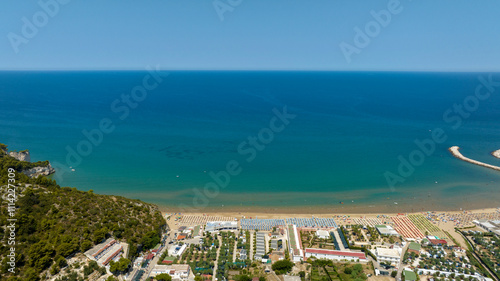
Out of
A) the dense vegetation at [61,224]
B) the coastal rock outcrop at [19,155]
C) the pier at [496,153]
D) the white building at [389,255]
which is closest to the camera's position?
the dense vegetation at [61,224]

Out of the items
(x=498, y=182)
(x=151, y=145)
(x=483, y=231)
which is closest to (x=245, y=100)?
(x=151, y=145)

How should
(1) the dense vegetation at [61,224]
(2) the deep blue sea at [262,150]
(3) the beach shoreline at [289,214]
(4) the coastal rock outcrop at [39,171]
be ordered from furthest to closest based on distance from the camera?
(2) the deep blue sea at [262,150] → (4) the coastal rock outcrop at [39,171] → (3) the beach shoreline at [289,214] → (1) the dense vegetation at [61,224]

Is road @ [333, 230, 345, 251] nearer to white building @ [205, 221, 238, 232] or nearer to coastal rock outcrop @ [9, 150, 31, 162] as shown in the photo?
white building @ [205, 221, 238, 232]

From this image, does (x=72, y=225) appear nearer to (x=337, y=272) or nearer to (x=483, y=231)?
(x=337, y=272)

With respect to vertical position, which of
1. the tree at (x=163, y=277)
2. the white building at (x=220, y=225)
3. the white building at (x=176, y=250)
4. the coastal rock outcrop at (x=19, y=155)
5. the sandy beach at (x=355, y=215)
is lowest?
the tree at (x=163, y=277)

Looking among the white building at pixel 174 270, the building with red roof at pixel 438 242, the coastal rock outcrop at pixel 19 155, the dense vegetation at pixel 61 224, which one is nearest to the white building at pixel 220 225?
the dense vegetation at pixel 61 224

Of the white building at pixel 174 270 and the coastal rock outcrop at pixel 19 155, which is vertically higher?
the coastal rock outcrop at pixel 19 155

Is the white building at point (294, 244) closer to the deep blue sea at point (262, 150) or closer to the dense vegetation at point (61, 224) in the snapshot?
the deep blue sea at point (262, 150)

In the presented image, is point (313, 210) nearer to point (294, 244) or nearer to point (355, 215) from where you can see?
point (355, 215)
